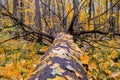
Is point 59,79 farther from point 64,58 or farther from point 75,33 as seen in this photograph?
point 75,33

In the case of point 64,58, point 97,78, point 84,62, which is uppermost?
point 64,58

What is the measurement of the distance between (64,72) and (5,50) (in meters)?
4.14

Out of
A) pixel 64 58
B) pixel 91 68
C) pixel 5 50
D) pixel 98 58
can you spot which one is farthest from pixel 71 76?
pixel 5 50

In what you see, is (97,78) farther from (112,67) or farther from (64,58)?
(64,58)

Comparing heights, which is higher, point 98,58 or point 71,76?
point 71,76

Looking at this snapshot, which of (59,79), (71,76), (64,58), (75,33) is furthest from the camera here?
(75,33)

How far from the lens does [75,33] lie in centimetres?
566

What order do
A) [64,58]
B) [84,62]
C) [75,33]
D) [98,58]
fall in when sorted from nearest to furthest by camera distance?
[64,58], [84,62], [98,58], [75,33]

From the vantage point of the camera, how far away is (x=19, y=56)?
201 inches

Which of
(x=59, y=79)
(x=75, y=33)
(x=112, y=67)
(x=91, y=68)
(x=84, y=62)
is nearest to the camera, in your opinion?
(x=59, y=79)

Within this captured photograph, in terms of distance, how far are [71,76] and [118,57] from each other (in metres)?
3.34

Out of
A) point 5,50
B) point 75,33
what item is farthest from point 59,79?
point 5,50

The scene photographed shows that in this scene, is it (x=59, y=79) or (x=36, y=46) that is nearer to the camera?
(x=59, y=79)

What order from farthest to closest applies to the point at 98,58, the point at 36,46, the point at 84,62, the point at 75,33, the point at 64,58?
the point at 36,46
the point at 75,33
the point at 98,58
the point at 84,62
the point at 64,58
